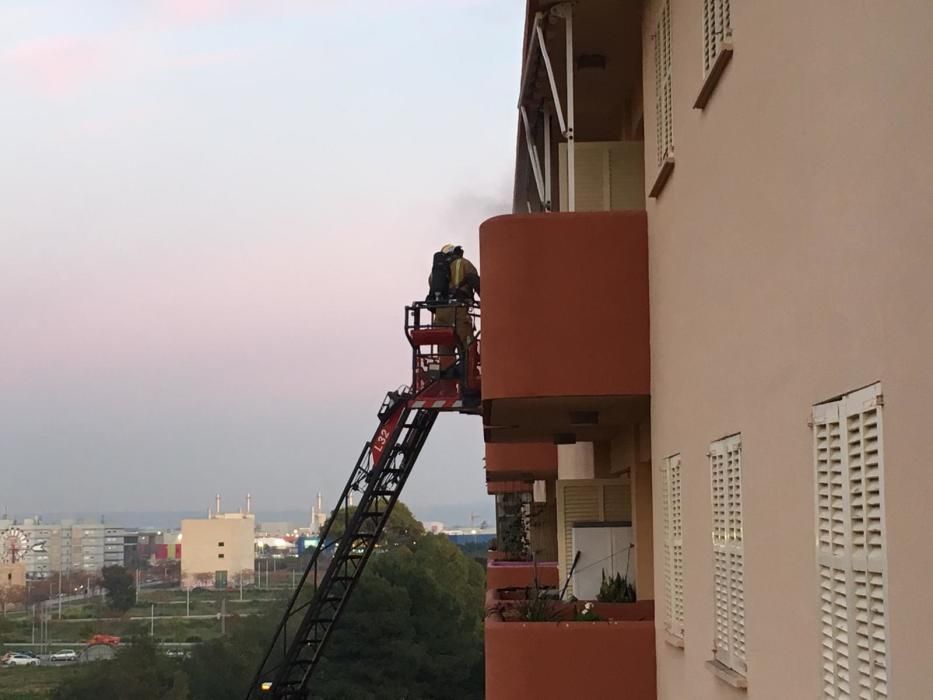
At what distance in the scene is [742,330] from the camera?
5.45 meters

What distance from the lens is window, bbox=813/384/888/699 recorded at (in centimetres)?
359

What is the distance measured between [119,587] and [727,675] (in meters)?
144

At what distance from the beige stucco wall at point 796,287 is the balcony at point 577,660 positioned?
1088 millimetres

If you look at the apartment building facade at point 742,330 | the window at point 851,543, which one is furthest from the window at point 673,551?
the window at point 851,543

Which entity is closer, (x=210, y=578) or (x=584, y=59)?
(x=584, y=59)

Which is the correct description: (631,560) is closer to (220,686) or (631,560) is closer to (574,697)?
(574,697)

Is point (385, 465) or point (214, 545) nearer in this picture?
point (385, 465)

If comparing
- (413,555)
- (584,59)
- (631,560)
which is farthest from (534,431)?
(413,555)

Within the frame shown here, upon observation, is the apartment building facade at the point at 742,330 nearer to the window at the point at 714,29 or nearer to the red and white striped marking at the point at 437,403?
the window at the point at 714,29

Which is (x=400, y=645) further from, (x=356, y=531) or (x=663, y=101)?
(x=663, y=101)

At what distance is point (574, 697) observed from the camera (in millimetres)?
8523

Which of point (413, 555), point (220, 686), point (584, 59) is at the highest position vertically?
point (584, 59)

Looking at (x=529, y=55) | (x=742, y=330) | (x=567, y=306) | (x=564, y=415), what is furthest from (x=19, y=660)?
(x=742, y=330)

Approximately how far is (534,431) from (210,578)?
144 meters
